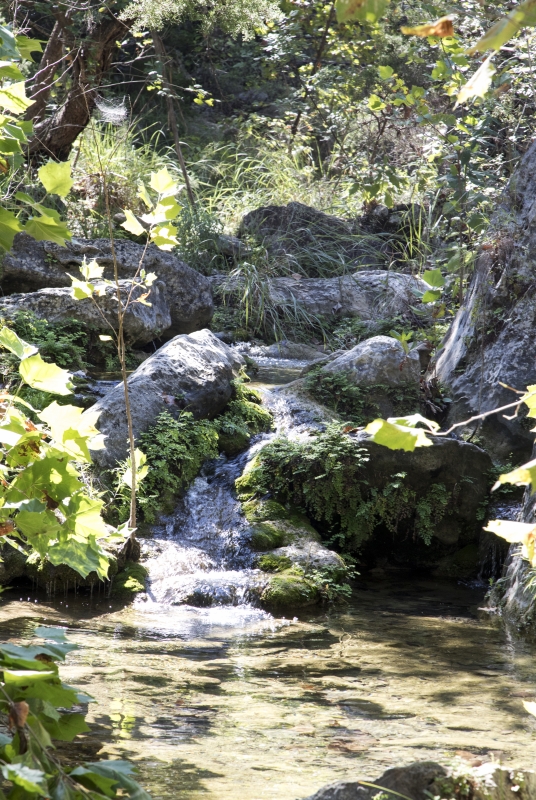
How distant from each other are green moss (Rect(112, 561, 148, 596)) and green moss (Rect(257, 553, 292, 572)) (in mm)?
843

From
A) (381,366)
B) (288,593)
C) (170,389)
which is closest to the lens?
(288,593)

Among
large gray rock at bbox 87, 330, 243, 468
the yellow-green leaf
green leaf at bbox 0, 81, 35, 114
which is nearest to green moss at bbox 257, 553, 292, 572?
large gray rock at bbox 87, 330, 243, 468

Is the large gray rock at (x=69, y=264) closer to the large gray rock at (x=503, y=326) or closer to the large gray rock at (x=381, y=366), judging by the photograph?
the large gray rock at (x=381, y=366)

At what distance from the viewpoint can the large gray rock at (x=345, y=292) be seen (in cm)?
1098

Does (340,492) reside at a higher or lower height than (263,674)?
higher

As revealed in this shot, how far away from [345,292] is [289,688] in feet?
27.5

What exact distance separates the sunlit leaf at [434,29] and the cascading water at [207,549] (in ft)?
15.0

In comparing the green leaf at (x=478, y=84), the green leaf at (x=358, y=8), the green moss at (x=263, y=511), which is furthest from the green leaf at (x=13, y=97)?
the green moss at (x=263, y=511)

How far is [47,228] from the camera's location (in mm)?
1720

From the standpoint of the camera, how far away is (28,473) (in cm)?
175

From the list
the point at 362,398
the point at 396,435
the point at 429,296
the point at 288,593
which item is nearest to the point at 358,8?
the point at 396,435

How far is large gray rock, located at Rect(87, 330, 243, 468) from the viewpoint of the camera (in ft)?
20.4

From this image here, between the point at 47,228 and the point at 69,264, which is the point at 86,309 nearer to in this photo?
the point at 69,264

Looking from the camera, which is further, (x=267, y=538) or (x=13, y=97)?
(x=267, y=538)
